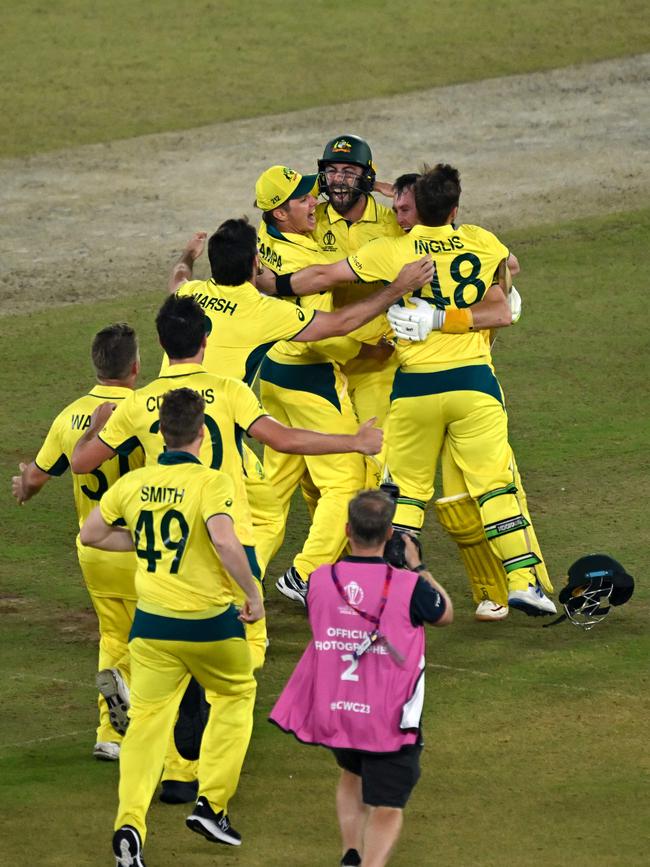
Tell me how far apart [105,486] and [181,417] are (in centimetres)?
154

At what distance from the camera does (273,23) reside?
24484 mm

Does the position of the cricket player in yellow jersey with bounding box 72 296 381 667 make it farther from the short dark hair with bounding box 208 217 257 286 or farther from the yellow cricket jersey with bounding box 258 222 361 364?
the yellow cricket jersey with bounding box 258 222 361 364

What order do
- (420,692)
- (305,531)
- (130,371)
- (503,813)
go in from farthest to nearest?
(305,531) → (130,371) → (503,813) → (420,692)

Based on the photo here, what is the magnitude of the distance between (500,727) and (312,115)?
43.8ft

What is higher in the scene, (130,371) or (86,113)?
(86,113)

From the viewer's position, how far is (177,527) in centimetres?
783

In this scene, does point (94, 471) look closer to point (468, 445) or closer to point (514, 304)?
point (468, 445)

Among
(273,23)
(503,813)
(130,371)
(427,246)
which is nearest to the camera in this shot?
(503,813)

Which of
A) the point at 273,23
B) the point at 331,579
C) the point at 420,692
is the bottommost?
the point at 420,692

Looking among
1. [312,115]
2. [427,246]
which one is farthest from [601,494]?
[312,115]

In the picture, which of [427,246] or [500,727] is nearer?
[500,727]

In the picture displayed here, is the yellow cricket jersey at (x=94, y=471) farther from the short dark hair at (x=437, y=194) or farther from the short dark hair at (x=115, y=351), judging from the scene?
the short dark hair at (x=437, y=194)

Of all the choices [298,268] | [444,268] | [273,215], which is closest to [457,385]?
[444,268]

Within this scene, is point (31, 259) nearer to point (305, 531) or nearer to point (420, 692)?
point (305, 531)
